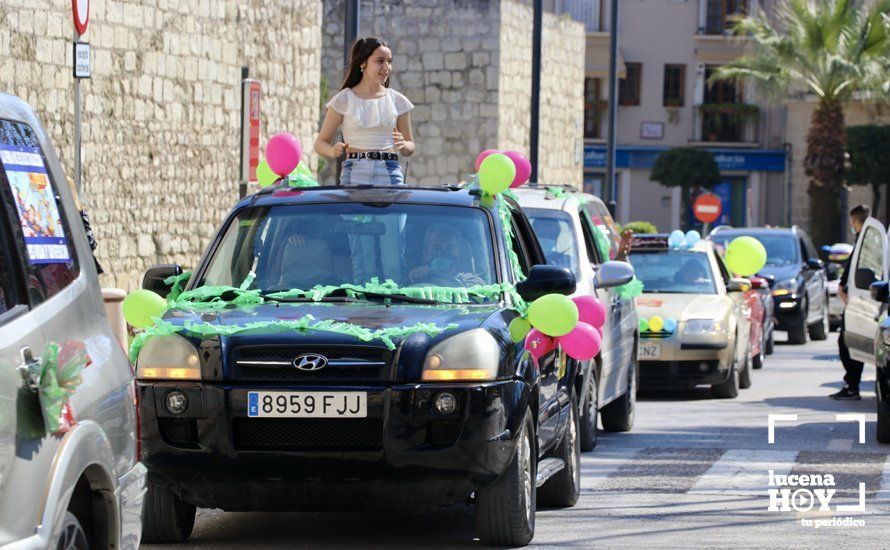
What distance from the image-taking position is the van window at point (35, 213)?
199 inches

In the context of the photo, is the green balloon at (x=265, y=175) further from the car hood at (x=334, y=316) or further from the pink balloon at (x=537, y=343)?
the car hood at (x=334, y=316)

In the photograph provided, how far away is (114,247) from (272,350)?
582 inches

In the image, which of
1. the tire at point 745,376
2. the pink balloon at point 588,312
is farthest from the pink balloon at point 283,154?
the tire at point 745,376

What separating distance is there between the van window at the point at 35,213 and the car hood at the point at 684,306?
12342 millimetres

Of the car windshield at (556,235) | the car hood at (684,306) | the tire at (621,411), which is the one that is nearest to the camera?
the car windshield at (556,235)

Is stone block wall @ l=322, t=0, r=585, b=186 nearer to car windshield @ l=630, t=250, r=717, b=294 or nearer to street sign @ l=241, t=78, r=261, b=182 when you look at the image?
street sign @ l=241, t=78, r=261, b=182

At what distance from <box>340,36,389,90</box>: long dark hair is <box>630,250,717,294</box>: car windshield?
7.44 m

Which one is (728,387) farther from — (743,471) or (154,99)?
(154,99)

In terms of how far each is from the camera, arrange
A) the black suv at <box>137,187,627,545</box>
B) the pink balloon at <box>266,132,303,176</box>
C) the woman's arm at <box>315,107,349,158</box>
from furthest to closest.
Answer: the woman's arm at <box>315,107,349,158</box> < the pink balloon at <box>266,132,303,176</box> < the black suv at <box>137,187,627,545</box>

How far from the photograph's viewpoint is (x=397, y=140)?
449 inches

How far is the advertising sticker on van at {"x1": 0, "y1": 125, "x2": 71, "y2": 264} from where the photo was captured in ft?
16.8

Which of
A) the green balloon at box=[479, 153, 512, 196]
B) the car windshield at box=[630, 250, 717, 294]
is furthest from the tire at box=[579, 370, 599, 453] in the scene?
the car windshield at box=[630, 250, 717, 294]

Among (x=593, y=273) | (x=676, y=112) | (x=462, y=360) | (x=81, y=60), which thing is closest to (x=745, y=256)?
(x=593, y=273)

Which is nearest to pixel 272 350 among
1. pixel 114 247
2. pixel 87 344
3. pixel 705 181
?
pixel 87 344
